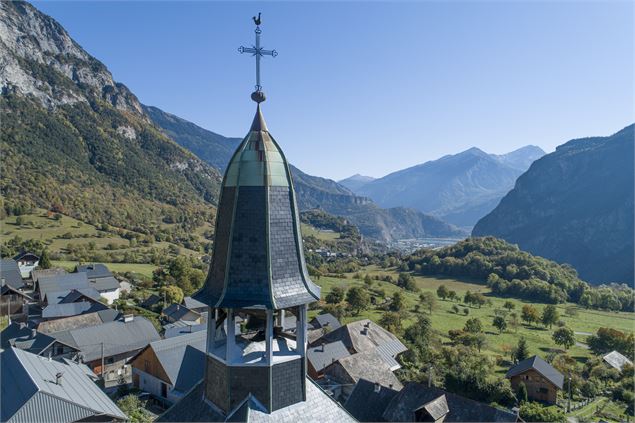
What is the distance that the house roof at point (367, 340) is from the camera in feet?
147

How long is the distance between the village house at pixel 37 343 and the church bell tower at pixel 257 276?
36.0 meters

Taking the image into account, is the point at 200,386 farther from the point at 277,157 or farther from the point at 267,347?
the point at 277,157

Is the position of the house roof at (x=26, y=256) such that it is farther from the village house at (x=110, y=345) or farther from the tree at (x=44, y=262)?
the village house at (x=110, y=345)

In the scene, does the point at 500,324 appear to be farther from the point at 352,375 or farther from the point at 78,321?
the point at 78,321

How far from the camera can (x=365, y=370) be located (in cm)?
3634

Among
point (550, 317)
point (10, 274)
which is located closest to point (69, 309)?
point (10, 274)

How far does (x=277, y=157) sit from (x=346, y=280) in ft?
308

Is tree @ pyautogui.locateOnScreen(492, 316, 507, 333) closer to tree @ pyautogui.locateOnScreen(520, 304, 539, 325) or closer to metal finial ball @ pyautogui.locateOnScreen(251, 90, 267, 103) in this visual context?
tree @ pyautogui.locateOnScreen(520, 304, 539, 325)

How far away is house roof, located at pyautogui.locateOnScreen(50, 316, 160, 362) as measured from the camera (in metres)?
40.5

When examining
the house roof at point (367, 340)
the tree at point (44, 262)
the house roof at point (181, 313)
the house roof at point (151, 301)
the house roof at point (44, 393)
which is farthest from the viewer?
the tree at point (44, 262)

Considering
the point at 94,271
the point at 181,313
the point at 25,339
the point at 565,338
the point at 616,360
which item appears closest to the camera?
the point at 25,339

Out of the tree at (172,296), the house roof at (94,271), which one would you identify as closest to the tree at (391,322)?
the tree at (172,296)

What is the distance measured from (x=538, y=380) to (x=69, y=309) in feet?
178

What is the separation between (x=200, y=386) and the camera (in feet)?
37.1
